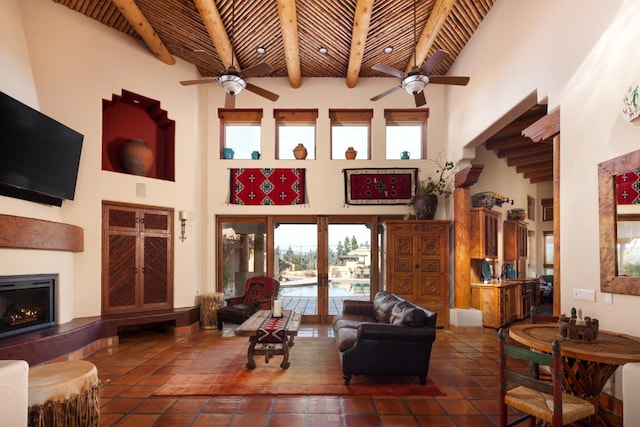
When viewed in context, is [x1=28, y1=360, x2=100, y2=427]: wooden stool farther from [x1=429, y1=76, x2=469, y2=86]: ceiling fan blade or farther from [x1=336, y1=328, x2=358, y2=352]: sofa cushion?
[x1=429, y1=76, x2=469, y2=86]: ceiling fan blade

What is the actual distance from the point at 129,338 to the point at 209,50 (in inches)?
192

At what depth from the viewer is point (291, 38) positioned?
18.5 ft

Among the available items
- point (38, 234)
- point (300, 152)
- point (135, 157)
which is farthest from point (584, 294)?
point (135, 157)

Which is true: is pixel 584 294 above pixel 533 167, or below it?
below

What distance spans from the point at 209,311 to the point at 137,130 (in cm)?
334

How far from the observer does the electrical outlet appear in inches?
126

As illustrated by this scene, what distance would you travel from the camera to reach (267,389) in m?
3.77

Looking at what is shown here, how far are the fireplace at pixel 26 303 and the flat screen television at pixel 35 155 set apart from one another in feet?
3.11

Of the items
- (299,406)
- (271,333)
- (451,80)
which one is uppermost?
(451,80)

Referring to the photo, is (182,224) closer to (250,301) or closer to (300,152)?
(250,301)

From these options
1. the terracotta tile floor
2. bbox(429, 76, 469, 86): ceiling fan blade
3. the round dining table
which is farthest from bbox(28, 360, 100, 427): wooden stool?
bbox(429, 76, 469, 86): ceiling fan blade

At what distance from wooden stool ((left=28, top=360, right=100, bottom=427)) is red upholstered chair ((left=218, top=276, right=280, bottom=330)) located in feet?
11.5

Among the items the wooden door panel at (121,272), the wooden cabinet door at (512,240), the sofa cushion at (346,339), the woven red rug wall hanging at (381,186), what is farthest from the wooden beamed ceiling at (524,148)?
the wooden door panel at (121,272)

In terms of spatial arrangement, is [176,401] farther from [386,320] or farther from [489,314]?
[489,314]
